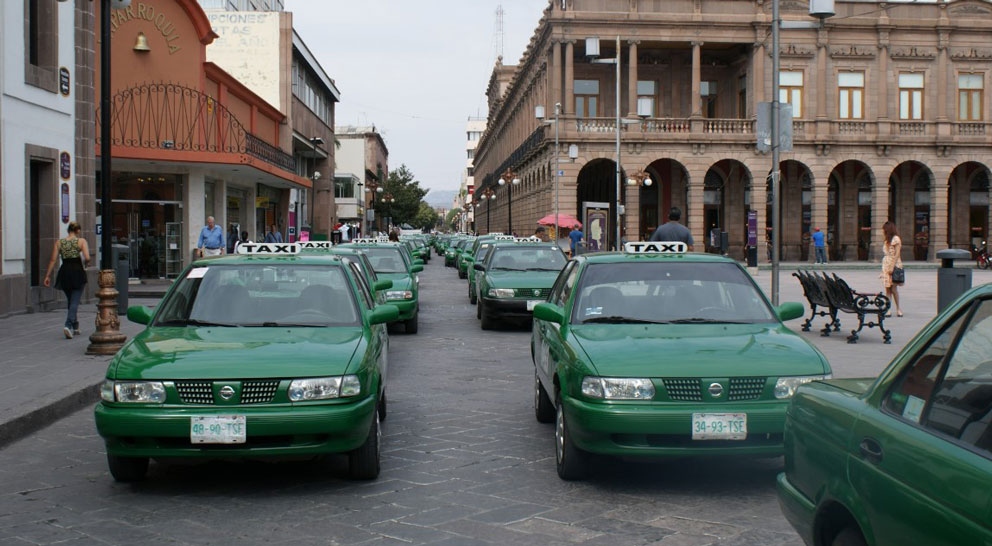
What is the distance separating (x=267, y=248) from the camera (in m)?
8.90

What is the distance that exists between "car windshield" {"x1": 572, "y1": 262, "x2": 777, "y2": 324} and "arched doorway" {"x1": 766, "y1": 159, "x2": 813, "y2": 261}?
46649 mm

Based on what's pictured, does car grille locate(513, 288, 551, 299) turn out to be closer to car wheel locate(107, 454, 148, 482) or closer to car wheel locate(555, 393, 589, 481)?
car wheel locate(555, 393, 589, 481)

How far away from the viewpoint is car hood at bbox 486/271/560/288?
53.5 ft

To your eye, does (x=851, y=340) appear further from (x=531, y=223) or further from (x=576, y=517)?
(x=531, y=223)

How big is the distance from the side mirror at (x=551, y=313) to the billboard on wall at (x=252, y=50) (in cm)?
3914

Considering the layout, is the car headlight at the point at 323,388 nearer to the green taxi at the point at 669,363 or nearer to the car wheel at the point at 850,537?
the green taxi at the point at 669,363

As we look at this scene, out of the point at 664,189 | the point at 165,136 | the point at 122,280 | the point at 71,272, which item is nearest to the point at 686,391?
the point at 71,272

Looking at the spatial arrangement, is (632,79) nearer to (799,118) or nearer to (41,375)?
(799,118)

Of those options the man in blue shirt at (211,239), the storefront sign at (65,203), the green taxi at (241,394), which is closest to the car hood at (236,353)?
the green taxi at (241,394)

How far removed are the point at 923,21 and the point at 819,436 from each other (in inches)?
2094

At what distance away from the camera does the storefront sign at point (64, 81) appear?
1908 cm

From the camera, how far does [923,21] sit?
50.2 metres

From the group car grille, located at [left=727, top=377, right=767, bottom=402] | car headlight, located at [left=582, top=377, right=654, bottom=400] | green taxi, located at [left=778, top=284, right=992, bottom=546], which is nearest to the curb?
car headlight, located at [left=582, top=377, right=654, bottom=400]

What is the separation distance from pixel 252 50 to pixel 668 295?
4069 centimetres
